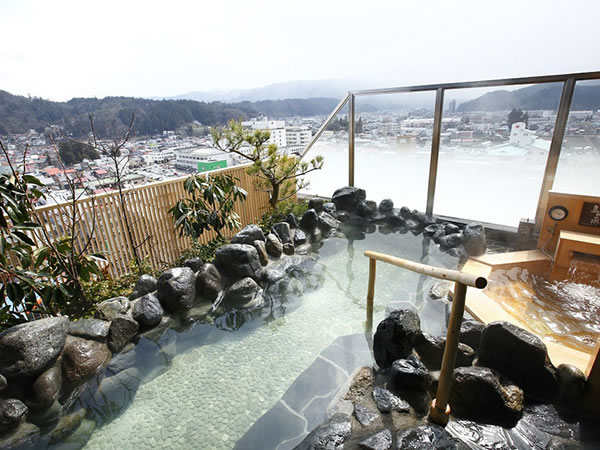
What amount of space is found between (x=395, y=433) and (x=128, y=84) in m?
6.12

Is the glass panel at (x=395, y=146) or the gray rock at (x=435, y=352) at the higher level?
the glass panel at (x=395, y=146)

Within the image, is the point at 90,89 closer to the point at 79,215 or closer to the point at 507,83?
the point at 79,215

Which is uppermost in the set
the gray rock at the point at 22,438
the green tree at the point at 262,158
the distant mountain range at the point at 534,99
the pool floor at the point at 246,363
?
the distant mountain range at the point at 534,99

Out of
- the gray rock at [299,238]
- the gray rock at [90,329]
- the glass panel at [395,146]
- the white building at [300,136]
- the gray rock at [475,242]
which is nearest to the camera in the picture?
the gray rock at [90,329]

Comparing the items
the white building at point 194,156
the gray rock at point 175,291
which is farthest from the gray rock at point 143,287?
the white building at point 194,156

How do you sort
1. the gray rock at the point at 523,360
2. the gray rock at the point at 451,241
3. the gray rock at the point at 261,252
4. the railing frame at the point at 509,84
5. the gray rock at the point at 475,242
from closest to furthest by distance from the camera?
the gray rock at the point at 523,360 → the railing frame at the point at 509,84 → the gray rock at the point at 261,252 → the gray rock at the point at 475,242 → the gray rock at the point at 451,241

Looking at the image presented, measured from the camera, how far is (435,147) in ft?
17.2

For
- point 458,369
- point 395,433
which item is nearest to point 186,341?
point 395,433

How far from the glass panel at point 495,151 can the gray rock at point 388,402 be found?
397cm

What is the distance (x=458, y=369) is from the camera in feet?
6.92

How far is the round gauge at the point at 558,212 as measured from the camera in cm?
384

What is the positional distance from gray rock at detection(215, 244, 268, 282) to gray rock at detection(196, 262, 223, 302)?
214 mm

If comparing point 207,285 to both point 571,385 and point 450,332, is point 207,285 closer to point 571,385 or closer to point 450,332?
point 450,332

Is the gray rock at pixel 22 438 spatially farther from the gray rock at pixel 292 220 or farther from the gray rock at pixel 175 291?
the gray rock at pixel 292 220
